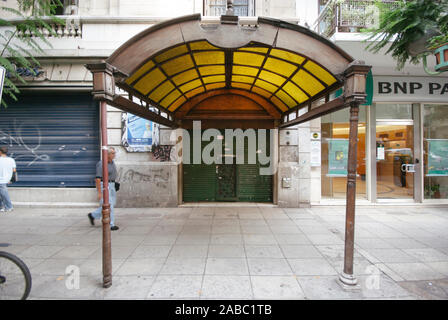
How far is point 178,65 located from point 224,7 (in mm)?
4467

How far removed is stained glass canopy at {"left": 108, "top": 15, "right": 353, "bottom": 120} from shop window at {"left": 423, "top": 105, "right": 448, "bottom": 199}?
5.67 meters

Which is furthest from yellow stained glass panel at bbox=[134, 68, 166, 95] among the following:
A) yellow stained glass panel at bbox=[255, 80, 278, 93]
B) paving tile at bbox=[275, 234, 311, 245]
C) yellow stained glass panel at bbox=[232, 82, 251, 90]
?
paving tile at bbox=[275, 234, 311, 245]

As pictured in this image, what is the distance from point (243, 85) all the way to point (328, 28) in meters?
3.22

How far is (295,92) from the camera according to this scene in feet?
17.5

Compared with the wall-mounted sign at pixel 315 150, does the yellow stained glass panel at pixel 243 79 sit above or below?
above

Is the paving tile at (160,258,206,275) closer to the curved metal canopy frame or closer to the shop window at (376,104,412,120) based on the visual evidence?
the curved metal canopy frame

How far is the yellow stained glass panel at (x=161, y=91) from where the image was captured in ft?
16.4

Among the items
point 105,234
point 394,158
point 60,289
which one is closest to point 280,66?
point 105,234

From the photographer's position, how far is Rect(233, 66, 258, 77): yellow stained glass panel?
16.9ft

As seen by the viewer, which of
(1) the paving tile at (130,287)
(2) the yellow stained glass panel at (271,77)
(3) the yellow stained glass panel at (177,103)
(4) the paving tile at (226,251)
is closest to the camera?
(1) the paving tile at (130,287)

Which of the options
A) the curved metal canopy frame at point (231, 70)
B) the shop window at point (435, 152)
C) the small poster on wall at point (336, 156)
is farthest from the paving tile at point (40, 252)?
the shop window at point (435, 152)

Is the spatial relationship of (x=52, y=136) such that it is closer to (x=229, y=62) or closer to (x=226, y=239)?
(x=229, y=62)

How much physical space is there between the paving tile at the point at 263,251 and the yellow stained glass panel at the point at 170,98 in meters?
4.16

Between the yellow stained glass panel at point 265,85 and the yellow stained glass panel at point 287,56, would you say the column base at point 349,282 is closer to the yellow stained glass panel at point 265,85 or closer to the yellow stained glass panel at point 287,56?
the yellow stained glass panel at point 287,56
